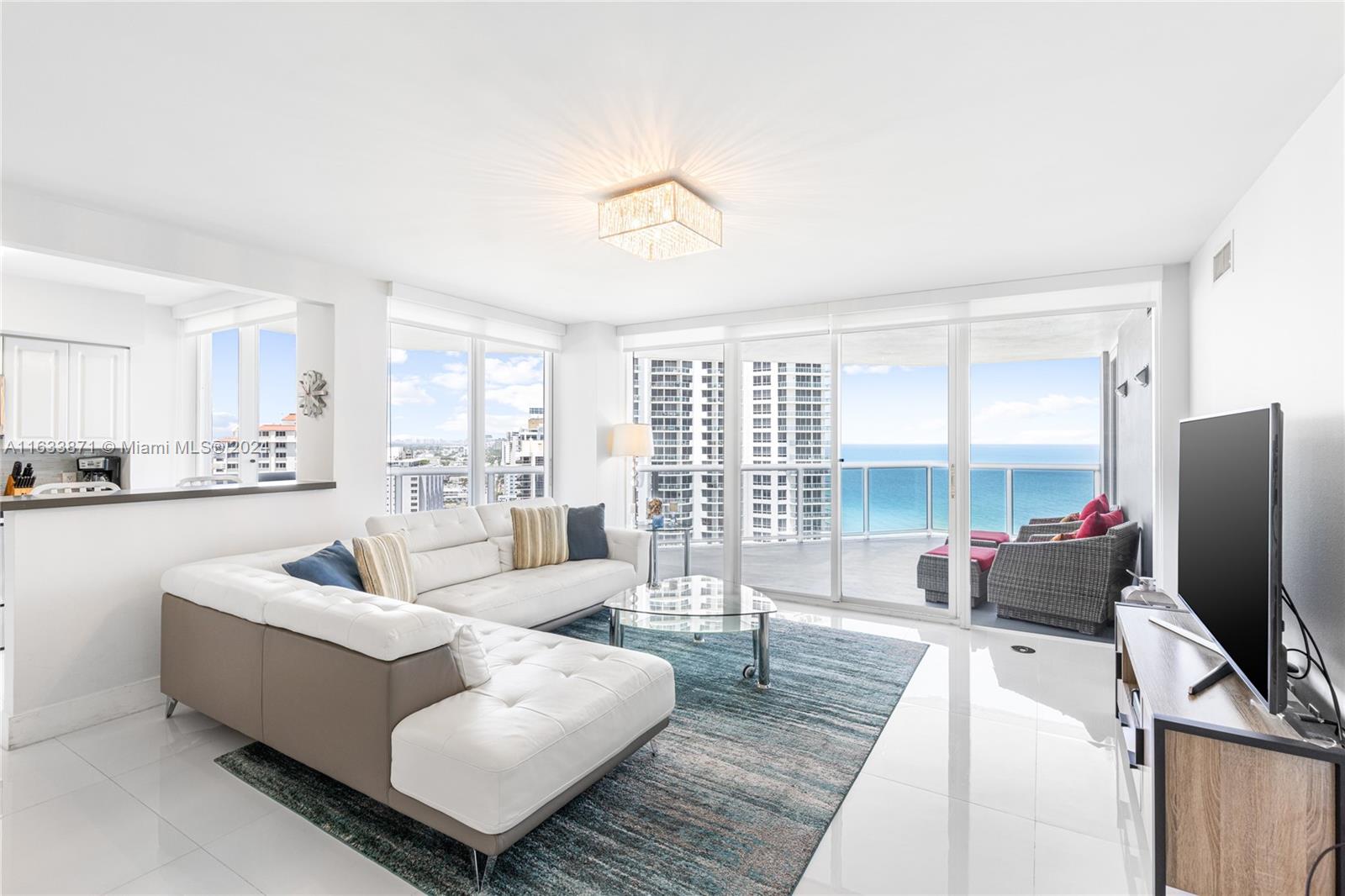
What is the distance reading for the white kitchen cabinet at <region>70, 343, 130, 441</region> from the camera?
4965mm

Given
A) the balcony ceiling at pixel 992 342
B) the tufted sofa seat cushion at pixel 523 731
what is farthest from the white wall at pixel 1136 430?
the tufted sofa seat cushion at pixel 523 731

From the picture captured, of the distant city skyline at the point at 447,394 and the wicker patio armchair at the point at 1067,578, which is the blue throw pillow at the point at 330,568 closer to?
the distant city skyline at the point at 447,394

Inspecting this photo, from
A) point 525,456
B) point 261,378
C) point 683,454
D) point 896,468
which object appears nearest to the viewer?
point 896,468

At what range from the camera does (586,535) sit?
4590 mm

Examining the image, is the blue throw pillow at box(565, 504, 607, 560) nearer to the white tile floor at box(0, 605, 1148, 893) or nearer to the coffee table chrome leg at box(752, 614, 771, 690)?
the coffee table chrome leg at box(752, 614, 771, 690)

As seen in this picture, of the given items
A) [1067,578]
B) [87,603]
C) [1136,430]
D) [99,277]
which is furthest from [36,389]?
[1136,430]

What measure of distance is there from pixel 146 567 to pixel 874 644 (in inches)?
160

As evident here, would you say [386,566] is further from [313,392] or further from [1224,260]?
[1224,260]

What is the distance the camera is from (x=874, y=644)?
13.0 ft

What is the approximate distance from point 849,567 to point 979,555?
3.29 feet

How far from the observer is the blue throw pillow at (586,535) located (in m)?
4.55

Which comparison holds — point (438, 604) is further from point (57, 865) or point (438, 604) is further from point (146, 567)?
point (57, 865)

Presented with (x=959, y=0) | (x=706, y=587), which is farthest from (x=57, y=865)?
(x=959, y=0)

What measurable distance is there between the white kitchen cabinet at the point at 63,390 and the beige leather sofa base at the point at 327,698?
3648 mm
